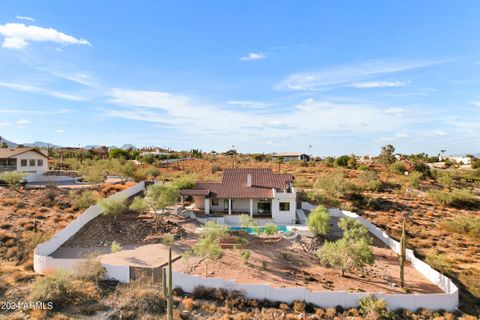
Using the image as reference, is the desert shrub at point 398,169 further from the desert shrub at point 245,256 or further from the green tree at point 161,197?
the desert shrub at point 245,256

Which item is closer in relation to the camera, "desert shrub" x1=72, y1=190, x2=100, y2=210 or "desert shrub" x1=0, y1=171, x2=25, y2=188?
"desert shrub" x1=72, y1=190, x2=100, y2=210

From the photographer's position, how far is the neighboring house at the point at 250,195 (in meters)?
34.0

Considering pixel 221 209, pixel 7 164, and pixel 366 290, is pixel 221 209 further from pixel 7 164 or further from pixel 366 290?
pixel 7 164

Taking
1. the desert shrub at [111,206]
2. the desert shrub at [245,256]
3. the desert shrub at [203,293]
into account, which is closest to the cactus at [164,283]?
the desert shrub at [203,293]

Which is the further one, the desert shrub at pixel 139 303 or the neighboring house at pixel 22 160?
the neighboring house at pixel 22 160

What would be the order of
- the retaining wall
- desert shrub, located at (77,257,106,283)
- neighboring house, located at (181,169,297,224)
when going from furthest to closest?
neighboring house, located at (181,169,297,224) < the retaining wall < desert shrub, located at (77,257,106,283)

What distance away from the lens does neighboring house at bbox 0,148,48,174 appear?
151ft

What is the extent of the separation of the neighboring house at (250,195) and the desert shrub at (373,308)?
1508 cm

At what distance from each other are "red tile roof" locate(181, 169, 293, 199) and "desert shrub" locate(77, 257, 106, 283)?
14832mm

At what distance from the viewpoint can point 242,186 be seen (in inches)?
1439

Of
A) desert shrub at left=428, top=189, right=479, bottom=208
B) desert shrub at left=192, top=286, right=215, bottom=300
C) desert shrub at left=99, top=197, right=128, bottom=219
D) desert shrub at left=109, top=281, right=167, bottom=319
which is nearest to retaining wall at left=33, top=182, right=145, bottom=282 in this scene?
desert shrub at left=109, top=281, right=167, bottom=319

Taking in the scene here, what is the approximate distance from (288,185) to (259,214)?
4.64 metres

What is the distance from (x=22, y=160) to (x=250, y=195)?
35814 mm

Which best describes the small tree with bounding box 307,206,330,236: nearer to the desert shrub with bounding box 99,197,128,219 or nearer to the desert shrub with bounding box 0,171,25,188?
the desert shrub with bounding box 99,197,128,219
